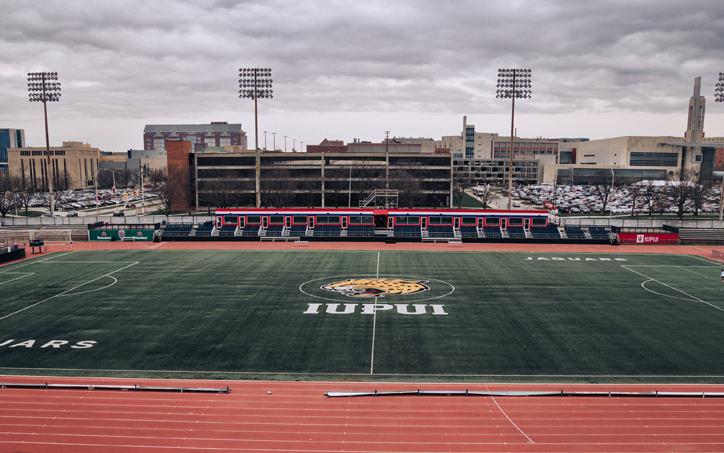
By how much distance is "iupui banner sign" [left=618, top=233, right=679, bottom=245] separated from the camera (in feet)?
177

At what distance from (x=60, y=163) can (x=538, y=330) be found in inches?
7211

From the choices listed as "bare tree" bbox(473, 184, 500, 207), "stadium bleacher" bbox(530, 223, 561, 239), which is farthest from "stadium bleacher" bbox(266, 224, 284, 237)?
"bare tree" bbox(473, 184, 500, 207)

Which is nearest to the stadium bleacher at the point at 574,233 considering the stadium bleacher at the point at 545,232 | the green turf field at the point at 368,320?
the stadium bleacher at the point at 545,232

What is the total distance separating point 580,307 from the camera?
29.0 m

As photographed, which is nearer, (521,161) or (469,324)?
(469,324)

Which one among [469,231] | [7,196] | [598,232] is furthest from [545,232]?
[7,196]

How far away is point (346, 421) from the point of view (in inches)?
626

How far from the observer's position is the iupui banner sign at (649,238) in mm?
53875

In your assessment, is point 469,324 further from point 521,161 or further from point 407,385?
point 521,161

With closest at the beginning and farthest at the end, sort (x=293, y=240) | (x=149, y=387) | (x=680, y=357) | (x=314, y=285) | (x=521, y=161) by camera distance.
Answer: (x=149, y=387), (x=680, y=357), (x=314, y=285), (x=293, y=240), (x=521, y=161)

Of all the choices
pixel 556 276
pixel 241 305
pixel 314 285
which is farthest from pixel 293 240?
pixel 556 276

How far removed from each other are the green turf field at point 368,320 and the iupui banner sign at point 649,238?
11263 mm

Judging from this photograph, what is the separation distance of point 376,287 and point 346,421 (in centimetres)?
1817

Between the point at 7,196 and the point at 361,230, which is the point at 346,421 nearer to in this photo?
the point at 361,230
